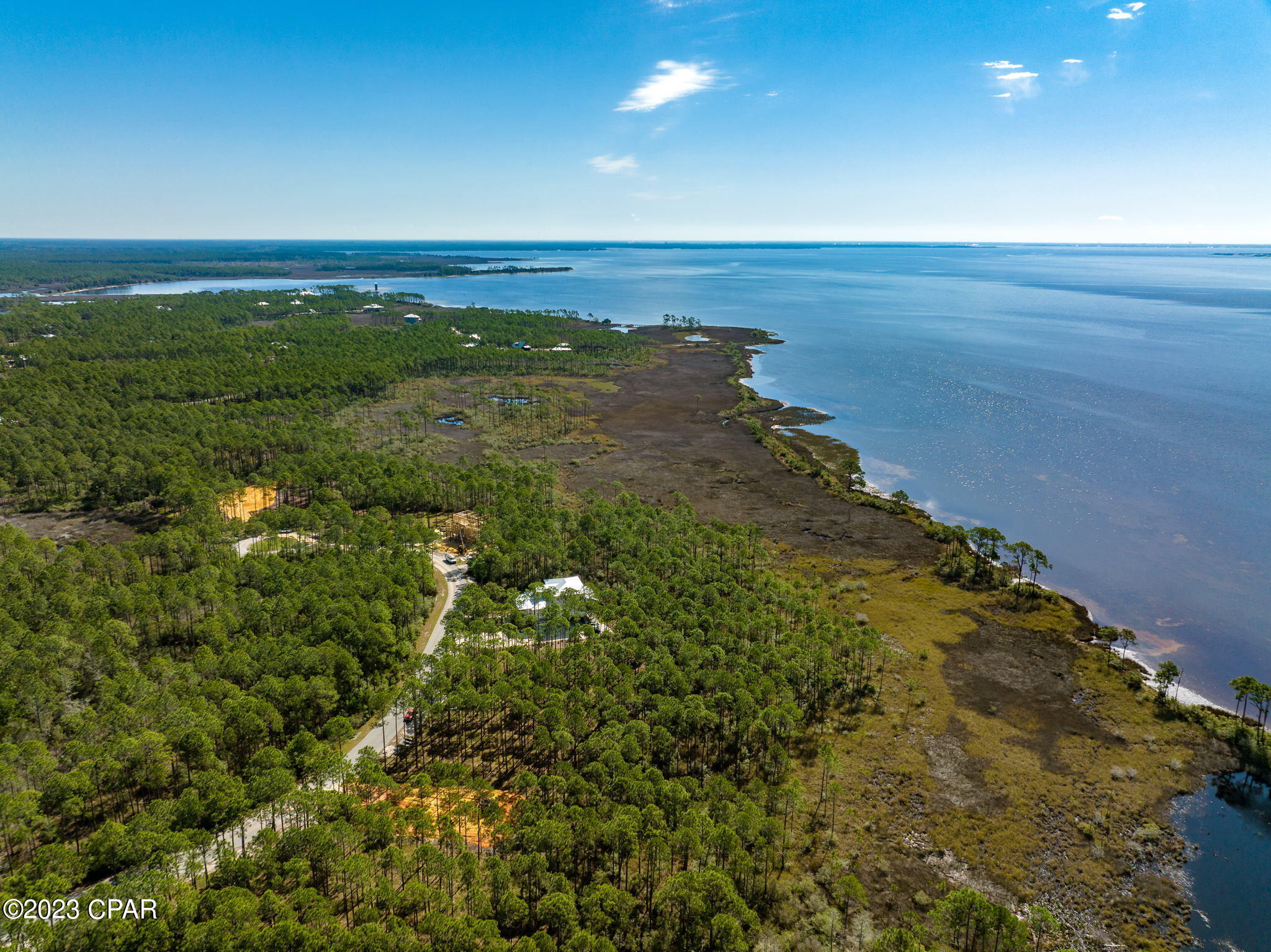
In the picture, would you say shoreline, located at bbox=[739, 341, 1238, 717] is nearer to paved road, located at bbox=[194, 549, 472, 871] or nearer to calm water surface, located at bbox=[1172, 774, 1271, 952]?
calm water surface, located at bbox=[1172, 774, 1271, 952]

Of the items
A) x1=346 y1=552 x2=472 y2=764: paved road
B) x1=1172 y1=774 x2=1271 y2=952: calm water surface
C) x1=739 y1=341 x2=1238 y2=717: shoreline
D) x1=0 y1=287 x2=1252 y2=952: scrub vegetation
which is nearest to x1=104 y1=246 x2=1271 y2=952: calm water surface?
x1=1172 y1=774 x2=1271 y2=952: calm water surface

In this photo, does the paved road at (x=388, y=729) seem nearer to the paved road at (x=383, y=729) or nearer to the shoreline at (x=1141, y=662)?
the paved road at (x=383, y=729)

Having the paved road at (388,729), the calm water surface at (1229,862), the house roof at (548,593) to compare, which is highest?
the house roof at (548,593)

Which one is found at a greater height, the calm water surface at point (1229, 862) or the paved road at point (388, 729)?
the paved road at point (388, 729)

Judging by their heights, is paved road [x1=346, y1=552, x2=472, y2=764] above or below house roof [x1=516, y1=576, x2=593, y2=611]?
below

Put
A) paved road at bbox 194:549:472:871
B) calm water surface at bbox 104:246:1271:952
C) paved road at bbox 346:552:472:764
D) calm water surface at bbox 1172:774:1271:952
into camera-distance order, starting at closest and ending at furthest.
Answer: calm water surface at bbox 1172:774:1271:952 < paved road at bbox 194:549:472:871 < paved road at bbox 346:552:472:764 < calm water surface at bbox 104:246:1271:952

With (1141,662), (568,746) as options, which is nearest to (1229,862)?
(1141,662)

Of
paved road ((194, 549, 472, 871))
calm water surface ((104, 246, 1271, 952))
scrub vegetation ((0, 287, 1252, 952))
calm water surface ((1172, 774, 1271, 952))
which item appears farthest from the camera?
calm water surface ((104, 246, 1271, 952))

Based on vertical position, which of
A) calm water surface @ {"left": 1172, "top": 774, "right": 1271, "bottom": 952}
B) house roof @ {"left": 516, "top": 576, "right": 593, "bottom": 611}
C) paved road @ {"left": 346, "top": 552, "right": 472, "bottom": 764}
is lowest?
calm water surface @ {"left": 1172, "top": 774, "right": 1271, "bottom": 952}

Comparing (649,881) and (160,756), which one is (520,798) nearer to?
(649,881)

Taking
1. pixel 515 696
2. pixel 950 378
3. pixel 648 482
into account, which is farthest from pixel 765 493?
pixel 950 378

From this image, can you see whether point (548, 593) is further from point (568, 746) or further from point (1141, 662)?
point (1141, 662)

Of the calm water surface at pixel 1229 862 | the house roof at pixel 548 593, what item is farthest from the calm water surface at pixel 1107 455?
the house roof at pixel 548 593
